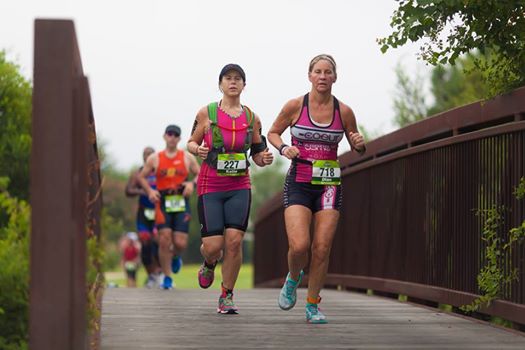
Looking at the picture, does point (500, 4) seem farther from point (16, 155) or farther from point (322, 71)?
point (16, 155)

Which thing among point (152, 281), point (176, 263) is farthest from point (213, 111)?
point (152, 281)

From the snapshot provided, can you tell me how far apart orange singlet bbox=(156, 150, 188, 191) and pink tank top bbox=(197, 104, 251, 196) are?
14.6ft

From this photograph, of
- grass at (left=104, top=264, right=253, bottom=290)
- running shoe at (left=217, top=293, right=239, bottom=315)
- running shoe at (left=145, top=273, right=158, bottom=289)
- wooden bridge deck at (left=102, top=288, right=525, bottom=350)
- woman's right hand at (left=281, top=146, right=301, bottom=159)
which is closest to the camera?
wooden bridge deck at (left=102, top=288, right=525, bottom=350)

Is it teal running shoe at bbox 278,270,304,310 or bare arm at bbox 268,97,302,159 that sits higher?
bare arm at bbox 268,97,302,159

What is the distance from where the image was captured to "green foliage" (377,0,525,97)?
8273 mm

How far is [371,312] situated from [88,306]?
412 centimetres

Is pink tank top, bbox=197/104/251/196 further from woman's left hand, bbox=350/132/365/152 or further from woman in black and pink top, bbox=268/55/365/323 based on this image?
woman's left hand, bbox=350/132/365/152

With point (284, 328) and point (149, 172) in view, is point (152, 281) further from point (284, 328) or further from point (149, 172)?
point (284, 328)

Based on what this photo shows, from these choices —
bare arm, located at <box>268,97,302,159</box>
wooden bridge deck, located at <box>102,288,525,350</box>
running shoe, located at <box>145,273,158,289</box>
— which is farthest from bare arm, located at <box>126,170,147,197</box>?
bare arm, located at <box>268,97,302,159</box>

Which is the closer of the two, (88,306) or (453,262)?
(88,306)

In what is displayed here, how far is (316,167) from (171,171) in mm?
5380

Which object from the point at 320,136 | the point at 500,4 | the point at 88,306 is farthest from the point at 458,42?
the point at 88,306

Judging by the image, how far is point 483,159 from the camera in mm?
8906

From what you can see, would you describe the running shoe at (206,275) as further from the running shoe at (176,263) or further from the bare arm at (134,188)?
the bare arm at (134,188)
